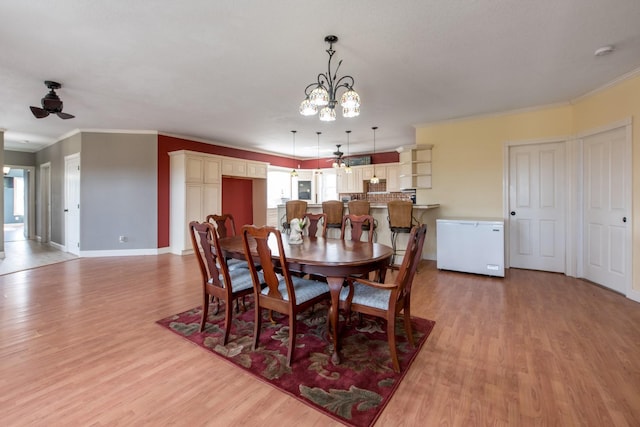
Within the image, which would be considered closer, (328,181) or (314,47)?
(314,47)

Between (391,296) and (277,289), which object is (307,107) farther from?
(391,296)

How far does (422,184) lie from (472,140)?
1.04 meters

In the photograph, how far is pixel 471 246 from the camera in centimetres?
415

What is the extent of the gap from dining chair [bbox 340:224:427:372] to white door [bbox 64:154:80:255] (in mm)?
6060

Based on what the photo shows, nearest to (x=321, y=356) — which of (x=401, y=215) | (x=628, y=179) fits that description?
(x=401, y=215)

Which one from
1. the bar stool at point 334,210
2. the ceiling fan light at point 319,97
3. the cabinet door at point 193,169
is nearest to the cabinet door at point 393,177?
the bar stool at point 334,210

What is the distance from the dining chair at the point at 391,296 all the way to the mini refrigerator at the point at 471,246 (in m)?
2.47

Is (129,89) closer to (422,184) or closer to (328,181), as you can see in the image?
(422,184)

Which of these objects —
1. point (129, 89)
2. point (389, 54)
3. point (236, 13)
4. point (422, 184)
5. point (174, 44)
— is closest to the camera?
point (236, 13)

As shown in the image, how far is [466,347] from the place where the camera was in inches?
85.3

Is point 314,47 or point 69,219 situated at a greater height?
point 314,47

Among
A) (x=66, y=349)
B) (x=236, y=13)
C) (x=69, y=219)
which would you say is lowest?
(x=66, y=349)

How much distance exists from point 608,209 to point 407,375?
Result: 3.56 m

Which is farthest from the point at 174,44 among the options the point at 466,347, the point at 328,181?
the point at 328,181
